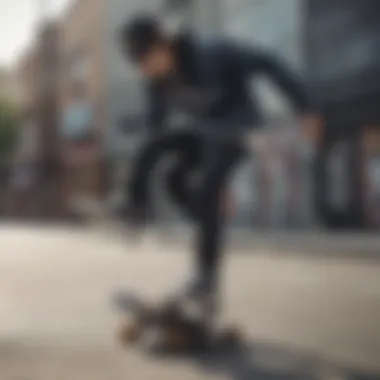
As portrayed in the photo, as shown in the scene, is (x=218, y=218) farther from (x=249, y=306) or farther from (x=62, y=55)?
(x=62, y=55)

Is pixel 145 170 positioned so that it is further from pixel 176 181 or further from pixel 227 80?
pixel 227 80

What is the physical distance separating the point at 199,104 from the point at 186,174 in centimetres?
12

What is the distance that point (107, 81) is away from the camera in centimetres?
105

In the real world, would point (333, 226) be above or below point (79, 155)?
below

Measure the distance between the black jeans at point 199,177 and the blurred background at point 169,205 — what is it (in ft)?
0.07

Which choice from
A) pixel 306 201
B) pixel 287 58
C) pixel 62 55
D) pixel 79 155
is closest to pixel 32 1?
pixel 62 55

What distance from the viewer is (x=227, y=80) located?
1.04 m

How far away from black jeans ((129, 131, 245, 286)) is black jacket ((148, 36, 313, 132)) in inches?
1.2

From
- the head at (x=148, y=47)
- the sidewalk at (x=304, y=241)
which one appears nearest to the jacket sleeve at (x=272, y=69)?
the head at (x=148, y=47)

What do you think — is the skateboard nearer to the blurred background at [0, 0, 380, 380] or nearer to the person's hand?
the blurred background at [0, 0, 380, 380]

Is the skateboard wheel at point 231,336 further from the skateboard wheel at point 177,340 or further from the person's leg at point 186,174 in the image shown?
the person's leg at point 186,174

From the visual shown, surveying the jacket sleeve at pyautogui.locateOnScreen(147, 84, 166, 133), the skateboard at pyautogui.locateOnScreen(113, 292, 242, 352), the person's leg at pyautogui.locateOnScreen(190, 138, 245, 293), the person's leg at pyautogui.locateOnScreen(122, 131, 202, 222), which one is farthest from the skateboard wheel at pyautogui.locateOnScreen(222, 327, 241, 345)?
the jacket sleeve at pyautogui.locateOnScreen(147, 84, 166, 133)

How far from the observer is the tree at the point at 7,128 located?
1052mm

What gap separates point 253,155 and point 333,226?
17 centimetres
